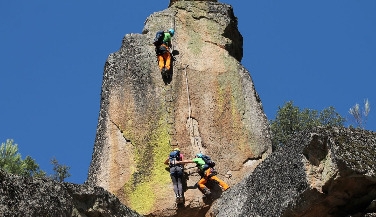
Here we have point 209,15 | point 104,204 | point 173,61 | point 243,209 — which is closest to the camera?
point 104,204

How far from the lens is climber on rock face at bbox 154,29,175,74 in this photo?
18641 mm

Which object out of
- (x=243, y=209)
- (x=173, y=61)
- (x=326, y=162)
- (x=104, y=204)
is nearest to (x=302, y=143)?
(x=326, y=162)

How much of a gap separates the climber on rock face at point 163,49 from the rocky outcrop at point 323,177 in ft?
25.8

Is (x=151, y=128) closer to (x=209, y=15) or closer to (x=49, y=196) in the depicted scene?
(x=209, y=15)

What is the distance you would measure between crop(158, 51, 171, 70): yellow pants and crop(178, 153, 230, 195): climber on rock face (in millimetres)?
2589

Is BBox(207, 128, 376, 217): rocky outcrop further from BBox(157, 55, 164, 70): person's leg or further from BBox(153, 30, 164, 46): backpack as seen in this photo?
BBox(153, 30, 164, 46): backpack

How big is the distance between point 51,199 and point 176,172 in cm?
806

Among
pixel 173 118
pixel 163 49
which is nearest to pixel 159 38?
pixel 163 49

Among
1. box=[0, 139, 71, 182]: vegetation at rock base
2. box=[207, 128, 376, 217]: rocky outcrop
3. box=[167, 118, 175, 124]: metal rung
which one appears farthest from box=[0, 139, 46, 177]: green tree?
box=[207, 128, 376, 217]: rocky outcrop

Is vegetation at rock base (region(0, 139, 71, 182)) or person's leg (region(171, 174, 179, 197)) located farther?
vegetation at rock base (region(0, 139, 71, 182))

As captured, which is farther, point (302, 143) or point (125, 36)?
point (125, 36)

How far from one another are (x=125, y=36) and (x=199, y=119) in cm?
291

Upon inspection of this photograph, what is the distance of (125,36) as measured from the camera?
19562 mm

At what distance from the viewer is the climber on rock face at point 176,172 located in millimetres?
16344
